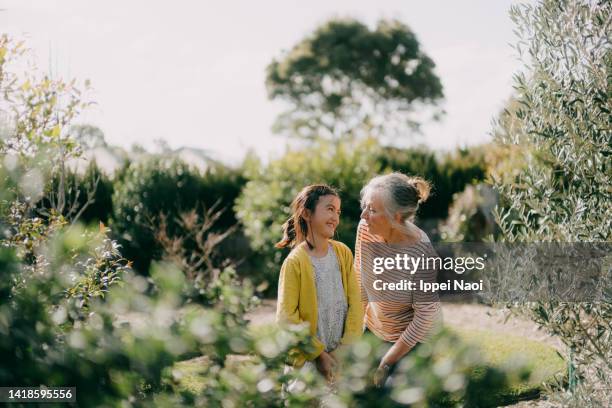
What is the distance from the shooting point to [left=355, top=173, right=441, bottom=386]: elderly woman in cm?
382

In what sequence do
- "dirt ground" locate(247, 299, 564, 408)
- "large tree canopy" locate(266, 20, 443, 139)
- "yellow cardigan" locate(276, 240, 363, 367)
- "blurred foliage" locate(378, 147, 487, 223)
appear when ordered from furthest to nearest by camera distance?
1. "large tree canopy" locate(266, 20, 443, 139)
2. "blurred foliage" locate(378, 147, 487, 223)
3. "dirt ground" locate(247, 299, 564, 408)
4. "yellow cardigan" locate(276, 240, 363, 367)

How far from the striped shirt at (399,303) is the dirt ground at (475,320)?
452 centimetres

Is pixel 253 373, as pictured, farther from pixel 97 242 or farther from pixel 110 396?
pixel 97 242

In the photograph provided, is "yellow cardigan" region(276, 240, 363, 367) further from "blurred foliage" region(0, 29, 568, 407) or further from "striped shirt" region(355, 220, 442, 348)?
"blurred foliage" region(0, 29, 568, 407)

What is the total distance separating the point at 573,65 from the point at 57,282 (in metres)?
3.62

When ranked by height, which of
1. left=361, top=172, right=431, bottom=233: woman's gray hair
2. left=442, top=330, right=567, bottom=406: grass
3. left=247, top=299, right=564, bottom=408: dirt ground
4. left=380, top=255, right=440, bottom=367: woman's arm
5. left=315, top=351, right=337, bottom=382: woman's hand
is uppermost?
left=361, top=172, right=431, bottom=233: woman's gray hair

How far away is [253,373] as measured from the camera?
1.76m

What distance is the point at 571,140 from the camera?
169 inches

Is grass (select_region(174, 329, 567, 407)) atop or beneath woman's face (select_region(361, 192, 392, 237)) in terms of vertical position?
beneath

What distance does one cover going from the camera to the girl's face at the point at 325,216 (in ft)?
12.7

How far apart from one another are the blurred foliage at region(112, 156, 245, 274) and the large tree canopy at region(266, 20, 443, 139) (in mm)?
27752

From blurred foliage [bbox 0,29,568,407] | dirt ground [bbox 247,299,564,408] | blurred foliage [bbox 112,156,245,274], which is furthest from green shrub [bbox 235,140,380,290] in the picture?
blurred foliage [bbox 0,29,568,407]

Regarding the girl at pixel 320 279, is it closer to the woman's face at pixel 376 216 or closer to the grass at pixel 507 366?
the woman's face at pixel 376 216

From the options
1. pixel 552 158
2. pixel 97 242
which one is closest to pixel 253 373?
pixel 97 242
